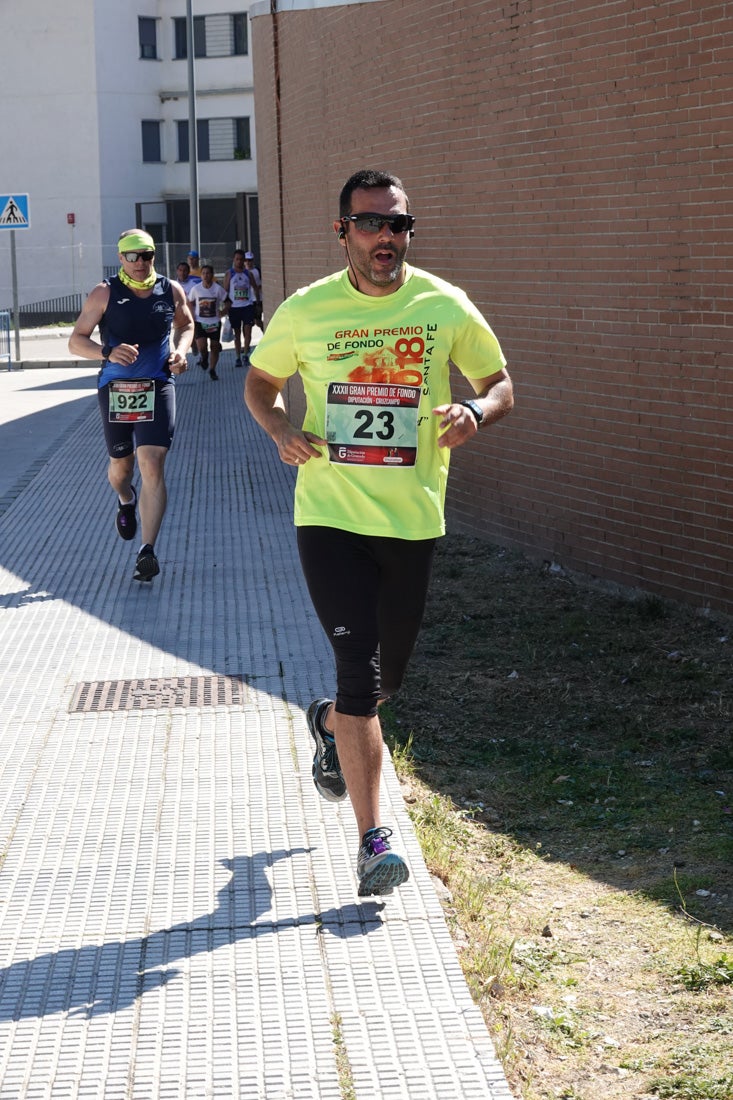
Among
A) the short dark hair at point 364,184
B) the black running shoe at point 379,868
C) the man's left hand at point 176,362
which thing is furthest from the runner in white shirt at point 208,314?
the black running shoe at point 379,868

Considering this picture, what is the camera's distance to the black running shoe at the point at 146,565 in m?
9.09

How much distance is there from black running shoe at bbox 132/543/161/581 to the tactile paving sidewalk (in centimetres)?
30

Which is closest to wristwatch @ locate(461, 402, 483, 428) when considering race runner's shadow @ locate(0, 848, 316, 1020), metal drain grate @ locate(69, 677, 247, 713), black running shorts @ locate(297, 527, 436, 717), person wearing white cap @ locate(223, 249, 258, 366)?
black running shorts @ locate(297, 527, 436, 717)

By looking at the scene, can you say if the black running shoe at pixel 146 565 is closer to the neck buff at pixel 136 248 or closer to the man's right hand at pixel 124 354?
the man's right hand at pixel 124 354

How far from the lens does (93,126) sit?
4981cm

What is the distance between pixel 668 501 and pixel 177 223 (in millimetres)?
49136

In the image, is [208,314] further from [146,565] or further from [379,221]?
[379,221]

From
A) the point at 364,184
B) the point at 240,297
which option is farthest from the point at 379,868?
the point at 240,297

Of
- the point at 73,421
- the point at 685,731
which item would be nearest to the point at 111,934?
the point at 685,731

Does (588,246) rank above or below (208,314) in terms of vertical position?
above

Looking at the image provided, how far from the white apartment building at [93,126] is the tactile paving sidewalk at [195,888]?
4162cm

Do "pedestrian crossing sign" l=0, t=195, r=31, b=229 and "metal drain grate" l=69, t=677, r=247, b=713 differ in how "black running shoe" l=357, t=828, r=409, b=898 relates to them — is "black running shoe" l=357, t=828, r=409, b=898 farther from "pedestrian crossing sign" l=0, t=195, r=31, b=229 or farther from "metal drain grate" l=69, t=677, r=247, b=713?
"pedestrian crossing sign" l=0, t=195, r=31, b=229

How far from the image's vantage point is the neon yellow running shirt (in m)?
4.59

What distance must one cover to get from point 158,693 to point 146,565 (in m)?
2.38
